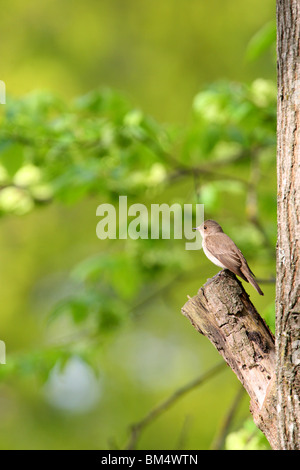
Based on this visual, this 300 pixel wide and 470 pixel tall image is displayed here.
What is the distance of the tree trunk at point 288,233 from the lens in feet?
6.19

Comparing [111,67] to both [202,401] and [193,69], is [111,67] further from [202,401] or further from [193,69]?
[202,401]

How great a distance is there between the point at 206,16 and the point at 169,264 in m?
5.97

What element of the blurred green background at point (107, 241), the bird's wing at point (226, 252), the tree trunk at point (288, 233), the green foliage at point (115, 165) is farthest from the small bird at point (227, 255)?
the blurred green background at point (107, 241)

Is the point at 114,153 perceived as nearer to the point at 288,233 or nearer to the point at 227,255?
the point at 227,255

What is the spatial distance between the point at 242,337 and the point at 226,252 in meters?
0.38

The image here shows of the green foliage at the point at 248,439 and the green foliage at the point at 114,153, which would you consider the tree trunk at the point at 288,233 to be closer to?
the green foliage at the point at 248,439

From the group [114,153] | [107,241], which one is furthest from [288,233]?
[107,241]

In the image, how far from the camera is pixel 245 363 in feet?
6.73

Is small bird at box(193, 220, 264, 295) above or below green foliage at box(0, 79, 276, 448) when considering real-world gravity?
below

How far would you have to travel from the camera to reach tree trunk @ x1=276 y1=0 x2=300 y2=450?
74.2 inches

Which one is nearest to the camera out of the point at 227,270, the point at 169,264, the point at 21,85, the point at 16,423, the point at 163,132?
the point at 227,270

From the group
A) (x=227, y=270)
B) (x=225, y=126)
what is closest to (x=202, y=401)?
(x=225, y=126)

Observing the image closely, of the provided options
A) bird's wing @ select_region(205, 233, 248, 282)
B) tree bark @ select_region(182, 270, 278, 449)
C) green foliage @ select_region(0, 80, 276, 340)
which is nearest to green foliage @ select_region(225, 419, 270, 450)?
tree bark @ select_region(182, 270, 278, 449)

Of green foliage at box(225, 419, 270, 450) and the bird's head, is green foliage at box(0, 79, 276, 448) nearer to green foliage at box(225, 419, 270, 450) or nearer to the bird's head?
green foliage at box(225, 419, 270, 450)
